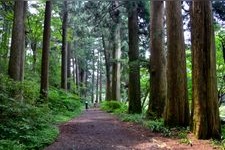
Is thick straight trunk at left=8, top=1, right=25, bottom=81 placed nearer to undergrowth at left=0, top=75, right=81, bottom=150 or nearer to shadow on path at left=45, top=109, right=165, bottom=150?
undergrowth at left=0, top=75, right=81, bottom=150

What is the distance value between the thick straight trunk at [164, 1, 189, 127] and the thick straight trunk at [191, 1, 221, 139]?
6.21 feet

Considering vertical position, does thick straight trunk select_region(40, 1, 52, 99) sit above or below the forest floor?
above

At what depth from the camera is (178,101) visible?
37.5ft

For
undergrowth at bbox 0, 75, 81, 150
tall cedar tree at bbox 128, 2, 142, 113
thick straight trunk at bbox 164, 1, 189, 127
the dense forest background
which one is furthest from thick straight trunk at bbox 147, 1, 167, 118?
undergrowth at bbox 0, 75, 81, 150

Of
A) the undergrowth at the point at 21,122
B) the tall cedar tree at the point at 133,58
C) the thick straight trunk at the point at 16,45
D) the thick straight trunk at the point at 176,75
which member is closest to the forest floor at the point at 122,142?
the undergrowth at the point at 21,122

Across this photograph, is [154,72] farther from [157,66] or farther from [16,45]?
[16,45]

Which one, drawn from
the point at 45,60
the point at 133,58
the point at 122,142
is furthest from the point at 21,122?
the point at 133,58

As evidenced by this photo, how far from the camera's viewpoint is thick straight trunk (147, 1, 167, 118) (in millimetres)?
14570

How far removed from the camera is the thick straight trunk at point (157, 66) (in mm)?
14570

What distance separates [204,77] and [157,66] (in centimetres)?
552

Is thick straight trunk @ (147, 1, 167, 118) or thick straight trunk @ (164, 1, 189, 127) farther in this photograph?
thick straight trunk @ (147, 1, 167, 118)

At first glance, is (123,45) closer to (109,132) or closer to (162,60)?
(162,60)

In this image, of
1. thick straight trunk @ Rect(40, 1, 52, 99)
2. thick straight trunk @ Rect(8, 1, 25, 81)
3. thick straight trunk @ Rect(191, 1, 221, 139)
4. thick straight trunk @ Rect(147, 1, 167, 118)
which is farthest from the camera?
thick straight trunk @ Rect(40, 1, 52, 99)

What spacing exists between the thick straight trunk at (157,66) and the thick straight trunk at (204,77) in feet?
16.6
